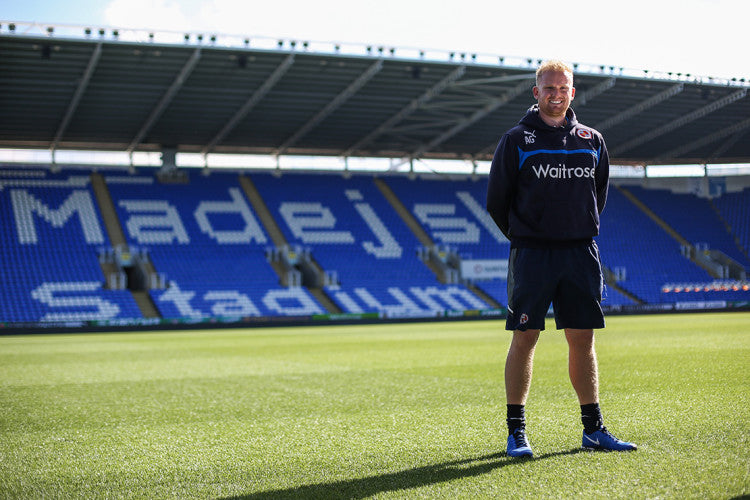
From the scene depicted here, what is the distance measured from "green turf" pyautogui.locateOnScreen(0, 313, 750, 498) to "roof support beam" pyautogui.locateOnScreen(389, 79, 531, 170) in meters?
22.9

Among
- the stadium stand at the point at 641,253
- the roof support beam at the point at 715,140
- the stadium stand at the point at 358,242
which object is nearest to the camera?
the stadium stand at the point at 358,242

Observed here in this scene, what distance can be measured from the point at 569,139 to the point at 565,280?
0.75m

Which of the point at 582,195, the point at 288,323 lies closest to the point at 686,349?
the point at 582,195

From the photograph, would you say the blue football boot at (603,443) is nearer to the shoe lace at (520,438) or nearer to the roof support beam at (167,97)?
the shoe lace at (520,438)

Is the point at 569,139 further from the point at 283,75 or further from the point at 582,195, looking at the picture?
the point at 283,75

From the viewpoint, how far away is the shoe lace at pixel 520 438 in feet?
13.1

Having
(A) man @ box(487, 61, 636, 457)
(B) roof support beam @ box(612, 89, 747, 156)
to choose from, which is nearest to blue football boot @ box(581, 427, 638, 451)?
(A) man @ box(487, 61, 636, 457)

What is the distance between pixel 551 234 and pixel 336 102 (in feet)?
93.3

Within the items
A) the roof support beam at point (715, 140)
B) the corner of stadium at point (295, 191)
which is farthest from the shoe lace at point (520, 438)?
the roof support beam at point (715, 140)

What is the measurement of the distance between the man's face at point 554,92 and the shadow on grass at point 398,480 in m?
1.77

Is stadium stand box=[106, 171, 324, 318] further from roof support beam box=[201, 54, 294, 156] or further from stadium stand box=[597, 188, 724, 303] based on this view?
stadium stand box=[597, 188, 724, 303]

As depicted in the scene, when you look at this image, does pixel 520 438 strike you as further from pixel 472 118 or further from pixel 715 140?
pixel 715 140

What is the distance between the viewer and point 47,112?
31.2 meters

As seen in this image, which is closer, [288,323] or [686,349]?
[686,349]
